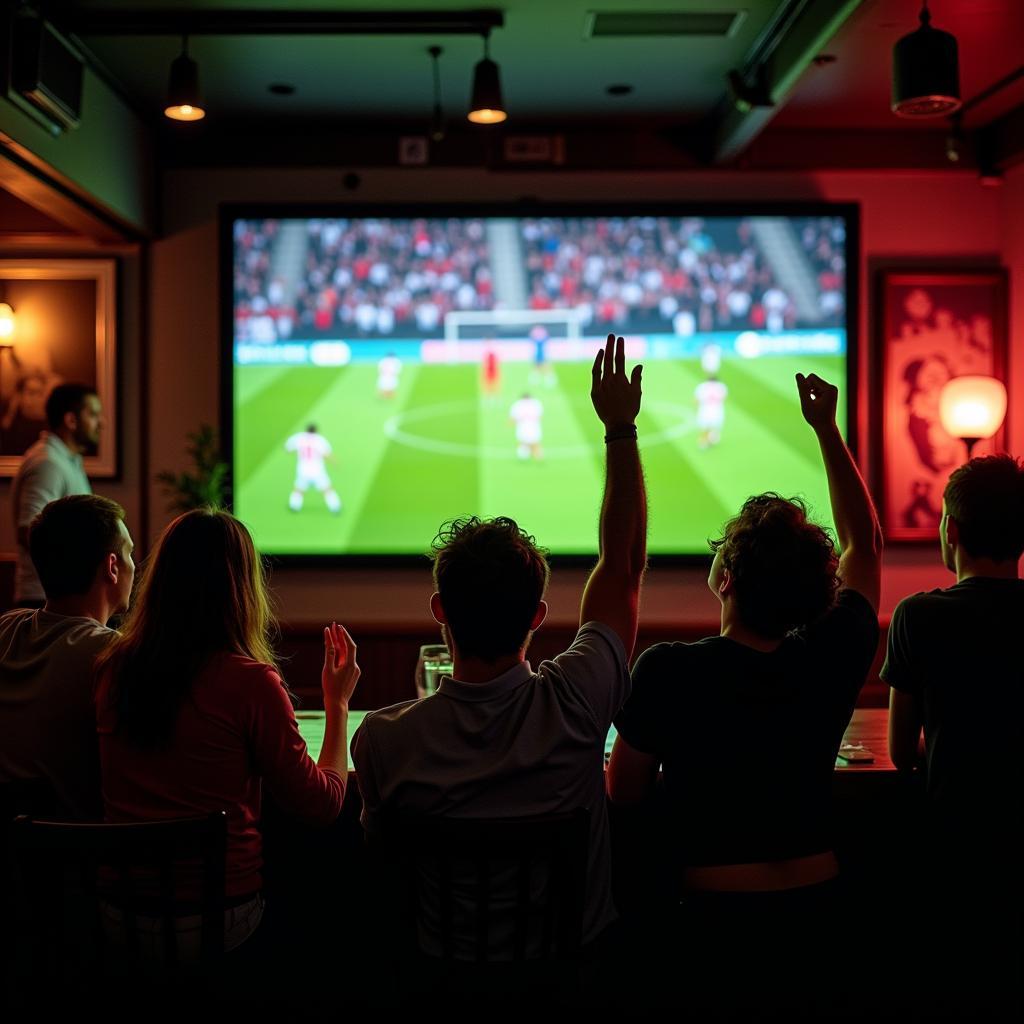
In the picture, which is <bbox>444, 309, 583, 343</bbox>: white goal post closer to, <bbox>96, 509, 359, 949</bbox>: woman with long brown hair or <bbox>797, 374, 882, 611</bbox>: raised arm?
<bbox>797, 374, 882, 611</bbox>: raised arm

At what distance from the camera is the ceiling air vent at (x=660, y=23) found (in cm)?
421

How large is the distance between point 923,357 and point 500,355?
7.08ft

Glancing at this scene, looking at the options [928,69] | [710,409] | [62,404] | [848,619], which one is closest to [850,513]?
[848,619]

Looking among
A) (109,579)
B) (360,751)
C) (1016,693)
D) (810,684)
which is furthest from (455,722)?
(1016,693)

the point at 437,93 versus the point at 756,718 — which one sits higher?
the point at 437,93

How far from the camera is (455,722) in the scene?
1602mm

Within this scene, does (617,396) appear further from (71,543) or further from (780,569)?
(71,543)

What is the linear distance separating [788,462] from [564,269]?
1.51 metres

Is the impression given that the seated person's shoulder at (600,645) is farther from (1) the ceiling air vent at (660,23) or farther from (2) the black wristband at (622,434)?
(1) the ceiling air vent at (660,23)

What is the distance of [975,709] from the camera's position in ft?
6.33

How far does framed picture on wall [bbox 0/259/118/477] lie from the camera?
5387mm

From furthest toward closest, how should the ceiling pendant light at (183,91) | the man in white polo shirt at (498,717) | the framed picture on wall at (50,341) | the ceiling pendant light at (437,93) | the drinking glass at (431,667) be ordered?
the framed picture on wall at (50,341), the ceiling pendant light at (437,93), the ceiling pendant light at (183,91), the drinking glass at (431,667), the man in white polo shirt at (498,717)

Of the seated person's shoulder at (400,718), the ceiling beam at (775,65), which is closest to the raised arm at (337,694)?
the seated person's shoulder at (400,718)

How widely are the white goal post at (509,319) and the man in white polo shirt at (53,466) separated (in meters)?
1.75
